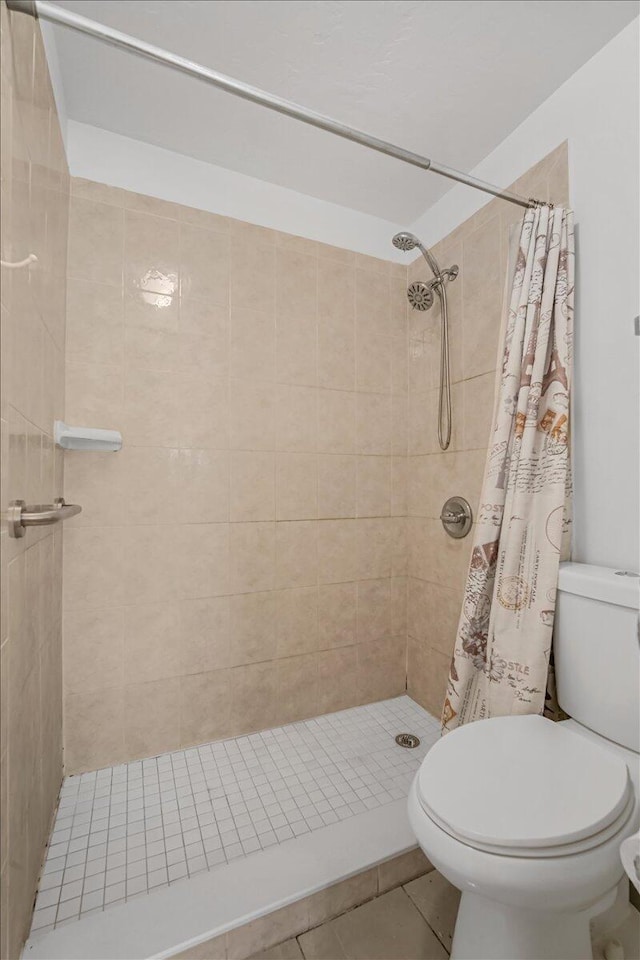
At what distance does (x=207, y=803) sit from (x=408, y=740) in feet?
2.56

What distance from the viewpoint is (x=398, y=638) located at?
6.85 feet

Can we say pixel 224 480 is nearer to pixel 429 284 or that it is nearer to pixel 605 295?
pixel 429 284

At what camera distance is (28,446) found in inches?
39.9

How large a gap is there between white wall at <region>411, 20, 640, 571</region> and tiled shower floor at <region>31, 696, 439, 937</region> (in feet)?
3.48

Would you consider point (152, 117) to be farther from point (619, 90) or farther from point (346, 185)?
point (619, 90)

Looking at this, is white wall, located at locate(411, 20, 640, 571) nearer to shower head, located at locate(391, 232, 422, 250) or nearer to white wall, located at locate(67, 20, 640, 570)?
white wall, located at locate(67, 20, 640, 570)

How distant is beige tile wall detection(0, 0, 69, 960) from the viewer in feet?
2.77

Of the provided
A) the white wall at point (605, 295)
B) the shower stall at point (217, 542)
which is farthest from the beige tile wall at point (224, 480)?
the white wall at point (605, 295)

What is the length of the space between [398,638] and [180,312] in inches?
66.7

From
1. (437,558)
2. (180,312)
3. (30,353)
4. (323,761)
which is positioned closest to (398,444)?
(437,558)

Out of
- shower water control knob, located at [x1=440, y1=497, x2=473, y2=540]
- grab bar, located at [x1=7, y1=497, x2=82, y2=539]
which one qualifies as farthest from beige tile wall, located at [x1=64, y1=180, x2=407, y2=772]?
grab bar, located at [x1=7, y1=497, x2=82, y2=539]

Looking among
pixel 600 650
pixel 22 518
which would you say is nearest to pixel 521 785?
pixel 600 650

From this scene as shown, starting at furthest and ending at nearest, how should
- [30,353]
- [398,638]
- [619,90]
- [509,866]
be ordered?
[398,638] → [619,90] → [30,353] → [509,866]

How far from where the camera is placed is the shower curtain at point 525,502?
1.23m
